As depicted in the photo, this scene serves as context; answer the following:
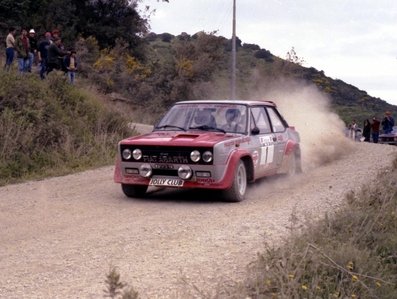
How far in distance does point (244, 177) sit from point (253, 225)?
219 centimetres

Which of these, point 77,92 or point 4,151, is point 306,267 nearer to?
point 4,151

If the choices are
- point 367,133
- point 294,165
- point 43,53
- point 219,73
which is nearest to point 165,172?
point 294,165

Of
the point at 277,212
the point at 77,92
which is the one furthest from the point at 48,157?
the point at 277,212

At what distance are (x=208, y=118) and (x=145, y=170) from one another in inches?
57.7

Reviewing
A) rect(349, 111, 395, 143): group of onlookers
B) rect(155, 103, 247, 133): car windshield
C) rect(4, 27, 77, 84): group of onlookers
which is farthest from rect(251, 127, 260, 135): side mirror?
rect(349, 111, 395, 143): group of onlookers

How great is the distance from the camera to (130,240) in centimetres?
751

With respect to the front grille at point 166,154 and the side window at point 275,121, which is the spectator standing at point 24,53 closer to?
the side window at point 275,121

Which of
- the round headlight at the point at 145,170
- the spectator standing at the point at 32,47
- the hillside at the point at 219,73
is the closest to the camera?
the round headlight at the point at 145,170

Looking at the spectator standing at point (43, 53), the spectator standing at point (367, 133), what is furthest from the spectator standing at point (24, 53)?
the spectator standing at point (367, 133)

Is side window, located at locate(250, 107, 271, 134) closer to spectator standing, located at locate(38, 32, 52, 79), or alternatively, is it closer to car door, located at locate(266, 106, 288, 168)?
car door, located at locate(266, 106, 288, 168)

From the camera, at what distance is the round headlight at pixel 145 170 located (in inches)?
389

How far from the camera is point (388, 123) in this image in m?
30.8

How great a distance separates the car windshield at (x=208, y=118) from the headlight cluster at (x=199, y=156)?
102cm

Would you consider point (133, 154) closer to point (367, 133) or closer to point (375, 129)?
point (375, 129)
